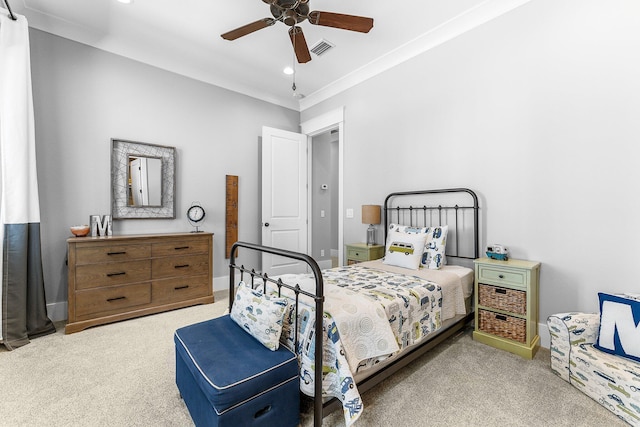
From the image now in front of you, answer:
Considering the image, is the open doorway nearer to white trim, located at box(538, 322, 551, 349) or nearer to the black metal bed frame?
the black metal bed frame

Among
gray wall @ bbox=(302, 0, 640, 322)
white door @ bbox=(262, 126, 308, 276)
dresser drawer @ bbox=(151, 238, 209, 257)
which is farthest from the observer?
white door @ bbox=(262, 126, 308, 276)

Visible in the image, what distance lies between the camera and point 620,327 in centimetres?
175

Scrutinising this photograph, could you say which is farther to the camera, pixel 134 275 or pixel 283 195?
pixel 283 195

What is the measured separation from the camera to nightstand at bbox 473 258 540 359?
222 cm

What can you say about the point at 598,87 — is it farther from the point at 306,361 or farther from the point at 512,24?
the point at 306,361

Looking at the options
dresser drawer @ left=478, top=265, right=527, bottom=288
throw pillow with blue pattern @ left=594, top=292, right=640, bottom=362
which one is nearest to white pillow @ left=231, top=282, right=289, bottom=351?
dresser drawer @ left=478, top=265, right=527, bottom=288

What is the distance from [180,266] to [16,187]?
1586mm

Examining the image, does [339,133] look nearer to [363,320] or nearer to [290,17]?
[290,17]

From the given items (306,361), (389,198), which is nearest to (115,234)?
(306,361)

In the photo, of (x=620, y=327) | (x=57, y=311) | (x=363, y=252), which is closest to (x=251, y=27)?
(x=363, y=252)

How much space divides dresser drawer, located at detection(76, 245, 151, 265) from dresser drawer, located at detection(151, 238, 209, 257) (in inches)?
3.5

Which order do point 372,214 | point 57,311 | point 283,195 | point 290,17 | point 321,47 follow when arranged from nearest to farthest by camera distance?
point 290,17, point 57,311, point 321,47, point 372,214, point 283,195

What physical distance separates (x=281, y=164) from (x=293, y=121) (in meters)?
0.99

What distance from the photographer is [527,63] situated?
2.49m
